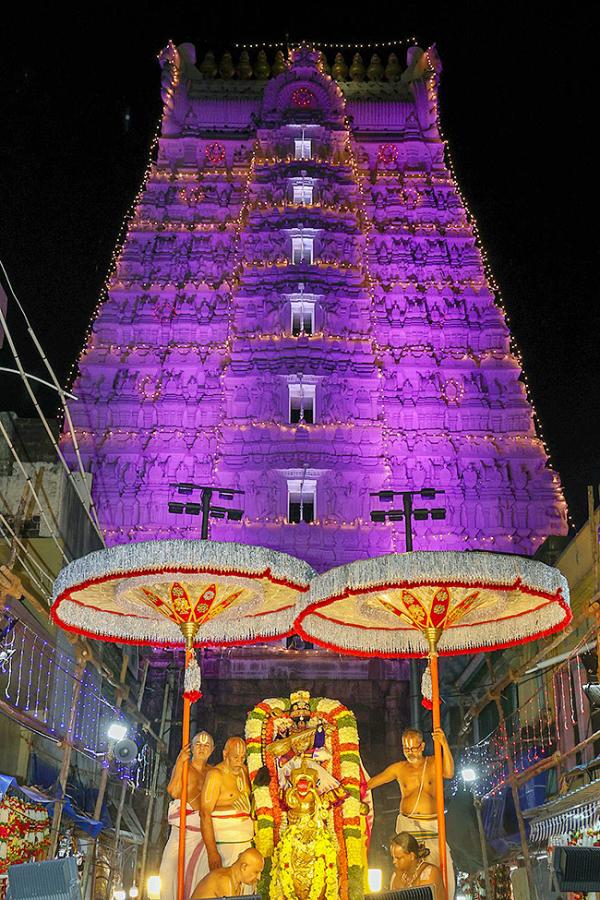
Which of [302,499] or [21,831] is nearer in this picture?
[21,831]

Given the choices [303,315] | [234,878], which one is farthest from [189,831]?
[303,315]

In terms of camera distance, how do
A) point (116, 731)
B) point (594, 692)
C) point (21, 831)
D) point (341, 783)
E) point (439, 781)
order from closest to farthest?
1. point (341, 783)
2. point (439, 781)
3. point (594, 692)
4. point (21, 831)
5. point (116, 731)

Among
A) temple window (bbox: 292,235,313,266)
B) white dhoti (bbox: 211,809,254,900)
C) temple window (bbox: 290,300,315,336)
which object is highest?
temple window (bbox: 292,235,313,266)

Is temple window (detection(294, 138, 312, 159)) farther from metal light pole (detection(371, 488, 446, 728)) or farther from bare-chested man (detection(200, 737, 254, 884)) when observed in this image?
bare-chested man (detection(200, 737, 254, 884))

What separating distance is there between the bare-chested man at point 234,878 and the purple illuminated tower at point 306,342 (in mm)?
24380

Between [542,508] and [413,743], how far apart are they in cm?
2561

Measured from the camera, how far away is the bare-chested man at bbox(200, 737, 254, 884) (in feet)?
37.1

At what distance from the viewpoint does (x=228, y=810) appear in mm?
11453

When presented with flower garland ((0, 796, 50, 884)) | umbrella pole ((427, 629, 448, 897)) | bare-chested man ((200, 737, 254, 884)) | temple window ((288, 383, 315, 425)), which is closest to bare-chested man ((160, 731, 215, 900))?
bare-chested man ((200, 737, 254, 884))

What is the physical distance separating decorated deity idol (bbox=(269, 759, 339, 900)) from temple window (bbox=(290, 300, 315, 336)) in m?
30.2

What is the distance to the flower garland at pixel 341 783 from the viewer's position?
34.2 feet

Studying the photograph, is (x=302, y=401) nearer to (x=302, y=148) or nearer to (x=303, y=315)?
(x=303, y=315)

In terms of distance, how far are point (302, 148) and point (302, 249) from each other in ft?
16.8

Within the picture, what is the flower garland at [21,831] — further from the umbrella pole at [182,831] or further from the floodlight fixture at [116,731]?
the umbrella pole at [182,831]
